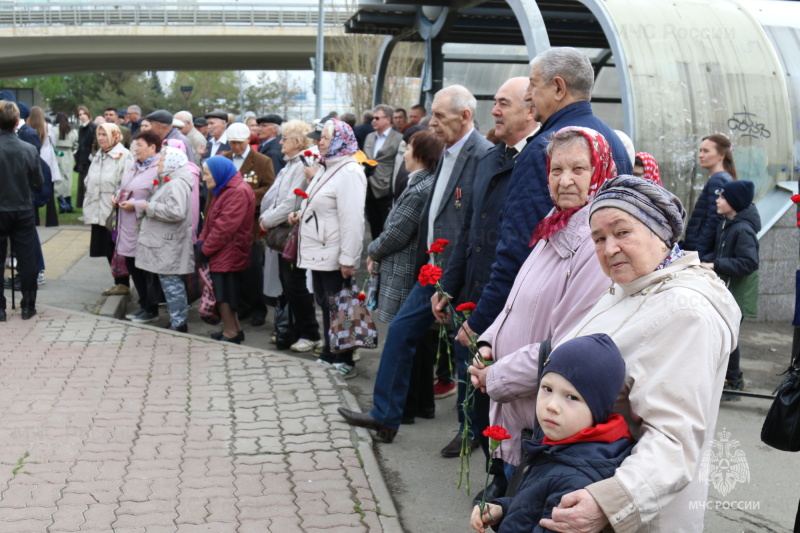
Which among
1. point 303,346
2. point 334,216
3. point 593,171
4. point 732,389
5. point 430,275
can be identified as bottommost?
point 303,346

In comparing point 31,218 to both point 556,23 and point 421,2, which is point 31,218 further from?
point 556,23

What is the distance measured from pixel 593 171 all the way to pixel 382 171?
912 cm

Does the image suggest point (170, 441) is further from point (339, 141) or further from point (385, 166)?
point (385, 166)

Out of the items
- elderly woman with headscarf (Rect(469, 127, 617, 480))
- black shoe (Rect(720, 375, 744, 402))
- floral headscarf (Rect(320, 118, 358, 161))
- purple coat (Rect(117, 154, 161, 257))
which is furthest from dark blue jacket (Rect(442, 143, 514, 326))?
purple coat (Rect(117, 154, 161, 257))

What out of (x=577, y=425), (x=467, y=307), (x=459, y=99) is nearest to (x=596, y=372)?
(x=577, y=425)

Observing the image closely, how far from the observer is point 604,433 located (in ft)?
8.38

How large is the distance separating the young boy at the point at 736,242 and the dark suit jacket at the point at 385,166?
5967mm

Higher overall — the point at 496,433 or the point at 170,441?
the point at 496,433

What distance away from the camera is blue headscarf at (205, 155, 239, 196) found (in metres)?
8.24

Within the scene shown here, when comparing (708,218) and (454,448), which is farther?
(708,218)

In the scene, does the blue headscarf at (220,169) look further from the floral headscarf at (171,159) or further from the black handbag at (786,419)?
the black handbag at (786,419)

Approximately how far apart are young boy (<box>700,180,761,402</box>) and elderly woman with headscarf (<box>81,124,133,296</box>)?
6669 millimetres

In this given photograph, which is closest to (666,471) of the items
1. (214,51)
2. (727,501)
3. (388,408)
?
(727,501)

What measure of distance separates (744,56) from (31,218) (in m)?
7.56
